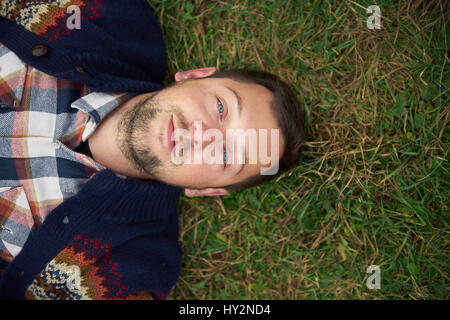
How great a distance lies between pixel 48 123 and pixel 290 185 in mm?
1627

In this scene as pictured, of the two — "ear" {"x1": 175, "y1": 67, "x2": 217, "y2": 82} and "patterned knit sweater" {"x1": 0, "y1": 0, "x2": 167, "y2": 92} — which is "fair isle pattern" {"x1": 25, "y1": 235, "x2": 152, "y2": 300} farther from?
"ear" {"x1": 175, "y1": 67, "x2": 217, "y2": 82}

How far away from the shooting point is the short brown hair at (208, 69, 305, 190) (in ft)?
7.89

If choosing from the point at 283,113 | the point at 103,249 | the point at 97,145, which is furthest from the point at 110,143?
the point at 283,113

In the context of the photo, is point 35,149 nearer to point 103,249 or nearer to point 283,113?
point 103,249

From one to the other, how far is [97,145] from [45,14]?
3.02 ft

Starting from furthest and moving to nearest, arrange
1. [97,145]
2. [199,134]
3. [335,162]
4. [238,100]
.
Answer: [335,162], [97,145], [238,100], [199,134]

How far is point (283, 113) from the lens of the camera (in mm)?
2389

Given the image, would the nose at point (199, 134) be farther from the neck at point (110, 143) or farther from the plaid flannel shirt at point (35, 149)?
the plaid flannel shirt at point (35, 149)

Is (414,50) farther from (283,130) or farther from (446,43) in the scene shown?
(283,130)

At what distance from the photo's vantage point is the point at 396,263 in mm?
2594

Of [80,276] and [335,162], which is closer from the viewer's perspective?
[80,276]

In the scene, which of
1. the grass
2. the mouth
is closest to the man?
the mouth
